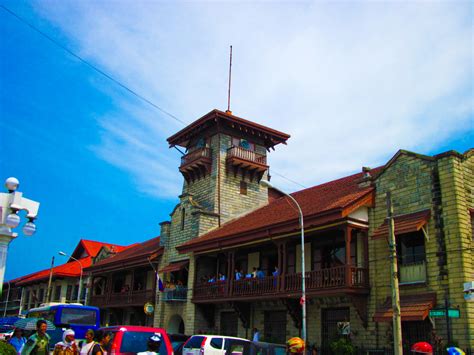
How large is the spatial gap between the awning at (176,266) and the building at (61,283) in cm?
1426

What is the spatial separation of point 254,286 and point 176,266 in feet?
28.0

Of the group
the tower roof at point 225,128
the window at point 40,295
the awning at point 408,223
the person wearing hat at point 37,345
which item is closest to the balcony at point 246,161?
the tower roof at point 225,128

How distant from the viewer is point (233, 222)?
111ft

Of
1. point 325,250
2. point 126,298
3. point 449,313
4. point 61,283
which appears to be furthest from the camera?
point 61,283

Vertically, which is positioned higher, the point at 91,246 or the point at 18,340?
the point at 91,246

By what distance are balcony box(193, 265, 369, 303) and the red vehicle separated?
9774 millimetres

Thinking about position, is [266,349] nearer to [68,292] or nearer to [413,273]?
[413,273]

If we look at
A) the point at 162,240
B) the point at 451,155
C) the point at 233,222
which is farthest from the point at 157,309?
the point at 451,155

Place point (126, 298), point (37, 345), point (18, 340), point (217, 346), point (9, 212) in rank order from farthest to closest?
point (126, 298) → point (217, 346) → point (18, 340) → point (9, 212) → point (37, 345)

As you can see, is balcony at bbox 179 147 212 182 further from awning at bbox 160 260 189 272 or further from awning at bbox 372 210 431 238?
awning at bbox 372 210 431 238

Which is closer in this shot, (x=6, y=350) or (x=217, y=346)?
(x=6, y=350)

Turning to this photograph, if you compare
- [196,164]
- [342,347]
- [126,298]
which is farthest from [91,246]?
[342,347]

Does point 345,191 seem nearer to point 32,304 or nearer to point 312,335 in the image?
point 312,335

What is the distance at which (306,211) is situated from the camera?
24703 millimetres
